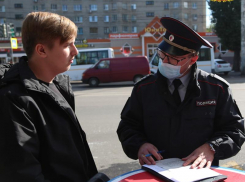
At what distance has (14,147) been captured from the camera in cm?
125

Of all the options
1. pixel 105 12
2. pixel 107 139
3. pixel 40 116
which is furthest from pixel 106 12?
pixel 40 116

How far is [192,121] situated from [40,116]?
1036mm

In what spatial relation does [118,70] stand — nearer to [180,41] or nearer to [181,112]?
[180,41]

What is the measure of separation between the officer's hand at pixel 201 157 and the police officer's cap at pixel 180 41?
70cm

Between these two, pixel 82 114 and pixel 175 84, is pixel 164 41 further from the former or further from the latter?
pixel 82 114

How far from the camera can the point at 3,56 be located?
24.7 meters

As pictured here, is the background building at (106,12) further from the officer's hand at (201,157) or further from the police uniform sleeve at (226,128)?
the officer's hand at (201,157)

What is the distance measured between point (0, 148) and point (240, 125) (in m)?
1.54

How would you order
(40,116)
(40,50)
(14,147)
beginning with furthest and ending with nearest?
1. (40,50)
2. (40,116)
3. (14,147)

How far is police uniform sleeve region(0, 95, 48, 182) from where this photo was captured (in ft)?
4.09

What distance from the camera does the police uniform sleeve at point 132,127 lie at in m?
1.91

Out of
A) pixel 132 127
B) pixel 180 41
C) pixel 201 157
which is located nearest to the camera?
pixel 201 157

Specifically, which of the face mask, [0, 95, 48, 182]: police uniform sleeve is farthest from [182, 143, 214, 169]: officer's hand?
[0, 95, 48, 182]: police uniform sleeve

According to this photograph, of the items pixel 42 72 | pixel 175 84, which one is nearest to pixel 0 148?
pixel 42 72
